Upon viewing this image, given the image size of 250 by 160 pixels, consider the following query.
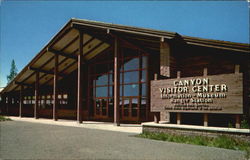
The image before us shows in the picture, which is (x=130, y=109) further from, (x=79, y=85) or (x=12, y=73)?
(x=12, y=73)

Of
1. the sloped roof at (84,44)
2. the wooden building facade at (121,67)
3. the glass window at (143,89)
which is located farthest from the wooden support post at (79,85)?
the glass window at (143,89)

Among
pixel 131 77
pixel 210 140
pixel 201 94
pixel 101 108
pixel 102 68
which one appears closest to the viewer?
pixel 210 140

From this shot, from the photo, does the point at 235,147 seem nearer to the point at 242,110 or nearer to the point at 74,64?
the point at 242,110

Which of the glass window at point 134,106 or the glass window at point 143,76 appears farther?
the glass window at point 134,106

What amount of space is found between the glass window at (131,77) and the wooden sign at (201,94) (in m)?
6.63

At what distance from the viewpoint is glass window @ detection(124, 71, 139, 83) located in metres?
17.3

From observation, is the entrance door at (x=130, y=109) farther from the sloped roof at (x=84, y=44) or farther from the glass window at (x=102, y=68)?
the sloped roof at (x=84, y=44)

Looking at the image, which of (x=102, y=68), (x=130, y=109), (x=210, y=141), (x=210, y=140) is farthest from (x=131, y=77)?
(x=210, y=141)

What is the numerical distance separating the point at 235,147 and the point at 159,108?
4088 millimetres

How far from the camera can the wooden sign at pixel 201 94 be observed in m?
8.15

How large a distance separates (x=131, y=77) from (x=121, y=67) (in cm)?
157

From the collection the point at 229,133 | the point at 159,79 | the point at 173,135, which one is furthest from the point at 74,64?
the point at 229,133

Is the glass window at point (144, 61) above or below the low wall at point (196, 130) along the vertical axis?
above

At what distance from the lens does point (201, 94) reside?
29.5 ft
